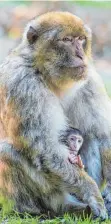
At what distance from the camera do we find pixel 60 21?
6.84 m

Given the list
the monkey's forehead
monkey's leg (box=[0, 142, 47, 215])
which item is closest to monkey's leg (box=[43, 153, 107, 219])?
monkey's leg (box=[0, 142, 47, 215])

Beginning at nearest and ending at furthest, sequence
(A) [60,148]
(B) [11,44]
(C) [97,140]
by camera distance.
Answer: (A) [60,148] < (C) [97,140] < (B) [11,44]

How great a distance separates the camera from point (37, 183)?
684 cm

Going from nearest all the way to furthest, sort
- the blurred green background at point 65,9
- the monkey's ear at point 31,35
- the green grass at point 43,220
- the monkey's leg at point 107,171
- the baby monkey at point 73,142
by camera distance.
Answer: the green grass at point 43,220, the baby monkey at point 73,142, the monkey's ear at point 31,35, the monkey's leg at point 107,171, the blurred green background at point 65,9

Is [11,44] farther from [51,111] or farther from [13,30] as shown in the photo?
[51,111]

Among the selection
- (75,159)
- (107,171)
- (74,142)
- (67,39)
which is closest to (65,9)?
(107,171)

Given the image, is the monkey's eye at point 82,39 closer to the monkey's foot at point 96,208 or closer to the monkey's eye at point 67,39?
the monkey's eye at point 67,39

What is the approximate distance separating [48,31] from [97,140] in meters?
1.04

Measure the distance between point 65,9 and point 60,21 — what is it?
31.0 ft

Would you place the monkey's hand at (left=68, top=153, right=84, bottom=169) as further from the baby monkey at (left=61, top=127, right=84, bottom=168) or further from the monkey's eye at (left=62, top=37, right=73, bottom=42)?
the monkey's eye at (left=62, top=37, right=73, bottom=42)

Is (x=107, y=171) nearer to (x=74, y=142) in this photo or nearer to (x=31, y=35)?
(x=74, y=142)

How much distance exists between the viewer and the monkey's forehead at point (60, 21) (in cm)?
680

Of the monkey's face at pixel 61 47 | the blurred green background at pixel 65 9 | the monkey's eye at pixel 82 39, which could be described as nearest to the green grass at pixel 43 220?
the monkey's face at pixel 61 47

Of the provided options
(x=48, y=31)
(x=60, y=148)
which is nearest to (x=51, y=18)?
(x=48, y=31)
